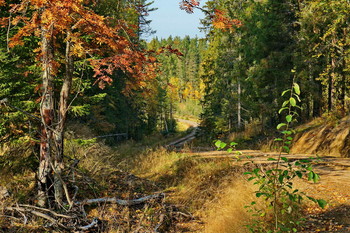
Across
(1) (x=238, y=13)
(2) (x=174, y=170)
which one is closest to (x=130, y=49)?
(2) (x=174, y=170)

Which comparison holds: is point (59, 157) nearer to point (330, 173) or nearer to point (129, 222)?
point (129, 222)

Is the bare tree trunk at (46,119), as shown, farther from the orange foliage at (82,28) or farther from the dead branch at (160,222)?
the dead branch at (160,222)

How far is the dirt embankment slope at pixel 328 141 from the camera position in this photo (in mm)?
8977

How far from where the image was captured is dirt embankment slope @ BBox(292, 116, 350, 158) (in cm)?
898

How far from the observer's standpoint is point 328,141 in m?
9.70

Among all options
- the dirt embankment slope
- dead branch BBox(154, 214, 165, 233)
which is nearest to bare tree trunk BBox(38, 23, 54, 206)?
dead branch BBox(154, 214, 165, 233)

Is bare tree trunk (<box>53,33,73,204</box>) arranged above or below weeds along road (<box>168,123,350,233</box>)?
above

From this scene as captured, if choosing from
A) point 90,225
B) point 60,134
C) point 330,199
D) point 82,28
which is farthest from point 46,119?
point 330,199

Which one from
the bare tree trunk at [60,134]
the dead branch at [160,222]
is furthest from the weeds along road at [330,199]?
the bare tree trunk at [60,134]

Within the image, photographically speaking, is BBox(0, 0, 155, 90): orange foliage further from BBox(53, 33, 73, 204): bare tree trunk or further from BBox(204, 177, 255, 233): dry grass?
BBox(204, 177, 255, 233): dry grass

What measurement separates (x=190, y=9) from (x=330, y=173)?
15.9ft

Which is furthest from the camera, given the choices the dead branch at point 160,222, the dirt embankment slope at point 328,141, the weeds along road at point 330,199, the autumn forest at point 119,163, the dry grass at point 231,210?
the dirt embankment slope at point 328,141

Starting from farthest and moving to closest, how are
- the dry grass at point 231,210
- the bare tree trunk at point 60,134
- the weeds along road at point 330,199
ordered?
the bare tree trunk at point 60,134 → the dry grass at point 231,210 → the weeds along road at point 330,199

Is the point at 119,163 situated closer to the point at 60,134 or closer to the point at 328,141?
the point at 60,134
